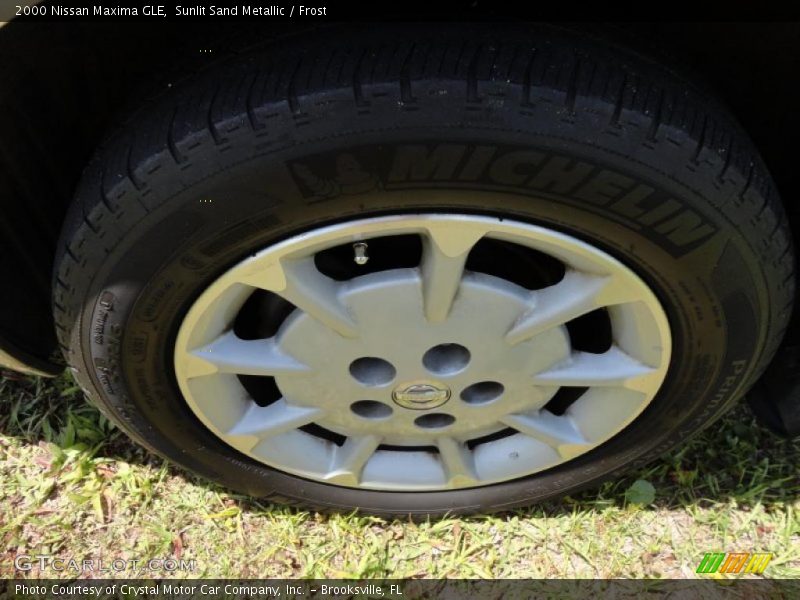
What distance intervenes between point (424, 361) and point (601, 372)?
0.40 m

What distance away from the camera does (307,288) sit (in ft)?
4.91

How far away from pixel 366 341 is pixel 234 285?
11.9 inches

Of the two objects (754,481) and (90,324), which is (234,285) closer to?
(90,324)

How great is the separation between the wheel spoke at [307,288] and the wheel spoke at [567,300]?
36cm

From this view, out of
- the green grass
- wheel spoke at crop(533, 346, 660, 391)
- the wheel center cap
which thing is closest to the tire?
wheel spoke at crop(533, 346, 660, 391)

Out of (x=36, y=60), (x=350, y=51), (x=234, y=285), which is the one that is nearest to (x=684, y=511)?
(x=234, y=285)

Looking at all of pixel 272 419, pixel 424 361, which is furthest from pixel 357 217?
pixel 272 419

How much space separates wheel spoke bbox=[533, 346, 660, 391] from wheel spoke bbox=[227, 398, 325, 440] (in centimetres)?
55

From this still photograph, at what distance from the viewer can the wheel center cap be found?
67.9 inches

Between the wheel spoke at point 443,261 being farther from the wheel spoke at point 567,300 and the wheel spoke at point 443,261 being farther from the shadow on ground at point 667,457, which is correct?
the shadow on ground at point 667,457

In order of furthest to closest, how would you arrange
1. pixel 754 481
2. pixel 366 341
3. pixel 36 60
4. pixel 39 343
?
pixel 754 481 → pixel 39 343 → pixel 366 341 → pixel 36 60

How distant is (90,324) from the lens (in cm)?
157

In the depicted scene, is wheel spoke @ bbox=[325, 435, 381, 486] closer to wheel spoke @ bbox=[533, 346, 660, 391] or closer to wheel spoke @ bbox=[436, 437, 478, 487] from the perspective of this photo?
wheel spoke @ bbox=[436, 437, 478, 487]

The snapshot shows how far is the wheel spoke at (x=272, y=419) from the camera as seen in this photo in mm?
1819
